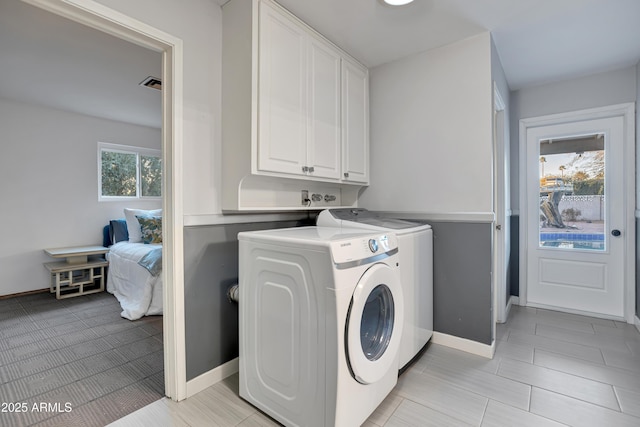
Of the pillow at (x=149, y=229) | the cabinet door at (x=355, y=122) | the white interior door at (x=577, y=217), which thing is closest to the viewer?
the cabinet door at (x=355, y=122)

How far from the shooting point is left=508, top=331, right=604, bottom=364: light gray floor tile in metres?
2.14

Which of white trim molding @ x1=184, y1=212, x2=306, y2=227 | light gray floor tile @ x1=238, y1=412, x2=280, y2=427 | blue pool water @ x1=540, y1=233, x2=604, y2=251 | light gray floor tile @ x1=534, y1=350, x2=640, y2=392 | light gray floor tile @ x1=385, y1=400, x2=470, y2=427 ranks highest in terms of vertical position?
white trim molding @ x1=184, y1=212, x2=306, y2=227

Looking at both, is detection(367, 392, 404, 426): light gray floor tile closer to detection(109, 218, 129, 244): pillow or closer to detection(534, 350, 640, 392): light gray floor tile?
detection(534, 350, 640, 392): light gray floor tile

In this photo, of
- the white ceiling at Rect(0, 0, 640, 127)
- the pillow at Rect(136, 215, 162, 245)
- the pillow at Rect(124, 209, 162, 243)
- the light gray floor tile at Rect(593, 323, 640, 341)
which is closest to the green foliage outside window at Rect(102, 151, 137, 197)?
the pillow at Rect(124, 209, 162, 243)

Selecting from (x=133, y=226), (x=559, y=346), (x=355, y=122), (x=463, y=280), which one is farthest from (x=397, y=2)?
(x=133, y=226)

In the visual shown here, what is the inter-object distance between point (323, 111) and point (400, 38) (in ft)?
2.64

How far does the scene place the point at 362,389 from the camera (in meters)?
1.40

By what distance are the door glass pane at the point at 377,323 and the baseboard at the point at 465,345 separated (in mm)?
1008

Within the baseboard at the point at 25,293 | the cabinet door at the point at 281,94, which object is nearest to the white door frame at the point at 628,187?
the cabinet door at the point at 281,94

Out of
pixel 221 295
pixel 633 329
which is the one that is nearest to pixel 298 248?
pixel 221 295

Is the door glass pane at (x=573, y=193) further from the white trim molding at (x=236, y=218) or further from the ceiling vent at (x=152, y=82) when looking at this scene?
the ceiling vent at (x=152, y=82)

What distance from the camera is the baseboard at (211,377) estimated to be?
174cm

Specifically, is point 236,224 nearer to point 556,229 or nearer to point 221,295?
point 221,295

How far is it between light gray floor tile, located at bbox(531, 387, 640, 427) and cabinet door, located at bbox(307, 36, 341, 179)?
6.08ft
